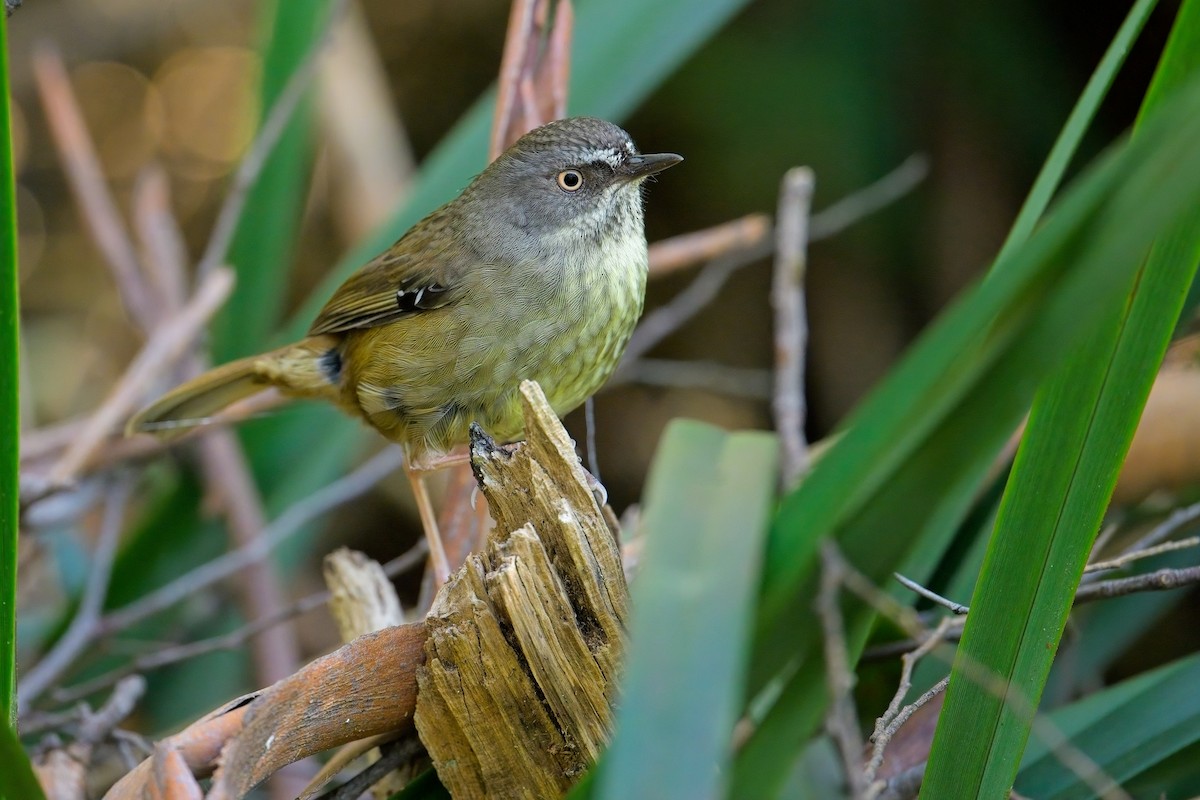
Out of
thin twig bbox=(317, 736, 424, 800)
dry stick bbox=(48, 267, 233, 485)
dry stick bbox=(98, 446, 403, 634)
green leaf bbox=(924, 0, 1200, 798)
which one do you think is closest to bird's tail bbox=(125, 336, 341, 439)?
dry stick bbox=(48, 267, 233, 485)

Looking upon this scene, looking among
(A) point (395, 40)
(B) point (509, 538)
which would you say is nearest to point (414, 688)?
(B) point (509, 538)

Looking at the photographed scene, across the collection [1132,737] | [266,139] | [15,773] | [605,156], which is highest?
[266,139]

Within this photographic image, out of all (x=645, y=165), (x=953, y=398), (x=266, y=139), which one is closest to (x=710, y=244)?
(x=645, y=165)

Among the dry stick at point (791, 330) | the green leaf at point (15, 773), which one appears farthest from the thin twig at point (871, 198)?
the green leaf at point (15, 773)

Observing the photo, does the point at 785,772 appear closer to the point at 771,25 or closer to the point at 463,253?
the point at 463,253

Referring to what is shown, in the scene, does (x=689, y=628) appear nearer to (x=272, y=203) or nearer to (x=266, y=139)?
(x=266, y=139)

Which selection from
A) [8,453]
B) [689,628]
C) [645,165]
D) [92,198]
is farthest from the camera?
[92,198]

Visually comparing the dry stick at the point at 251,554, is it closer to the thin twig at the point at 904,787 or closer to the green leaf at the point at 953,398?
the thin twig at the point at 904,787
